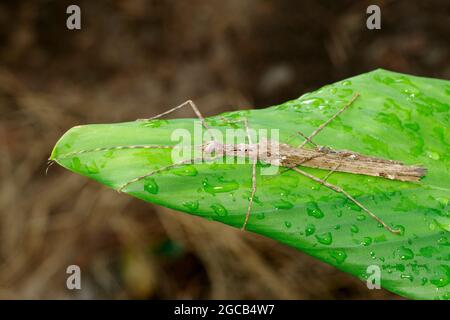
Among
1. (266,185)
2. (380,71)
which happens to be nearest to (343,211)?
(266,185)

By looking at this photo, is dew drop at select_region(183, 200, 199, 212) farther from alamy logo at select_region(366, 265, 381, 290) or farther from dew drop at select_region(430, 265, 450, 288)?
dew drop at select_region(430, 265, 450, 288)

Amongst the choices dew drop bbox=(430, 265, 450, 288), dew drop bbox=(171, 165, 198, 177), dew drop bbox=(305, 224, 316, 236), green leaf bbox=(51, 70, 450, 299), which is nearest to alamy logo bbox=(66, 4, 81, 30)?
green leaf bbox=(51, 70, 450, 299)

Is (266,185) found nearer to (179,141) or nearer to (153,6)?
(179,141)

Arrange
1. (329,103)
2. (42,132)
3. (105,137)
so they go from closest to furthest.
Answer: (105,137), (329,103), (42,132)

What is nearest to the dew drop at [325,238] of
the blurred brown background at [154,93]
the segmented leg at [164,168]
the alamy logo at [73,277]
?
the segmented leg at [164,168]

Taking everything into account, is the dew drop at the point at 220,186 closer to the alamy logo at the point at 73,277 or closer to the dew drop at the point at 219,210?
the dew drop at the point at 219,210

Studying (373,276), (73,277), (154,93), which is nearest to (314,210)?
(373,276)
